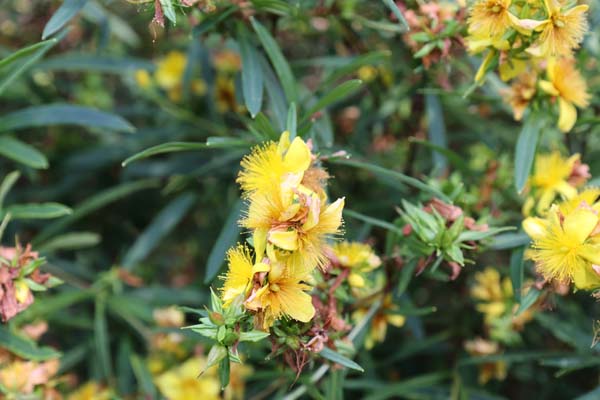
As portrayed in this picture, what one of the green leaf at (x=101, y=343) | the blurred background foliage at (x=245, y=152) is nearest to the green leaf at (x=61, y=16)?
the blurred background foliage at (x=245, y=152)

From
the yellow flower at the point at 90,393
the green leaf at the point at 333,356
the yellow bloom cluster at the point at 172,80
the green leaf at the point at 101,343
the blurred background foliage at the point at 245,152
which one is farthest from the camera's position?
the yellow bloom cluster at the point at 172,80

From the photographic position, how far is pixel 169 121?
238cm

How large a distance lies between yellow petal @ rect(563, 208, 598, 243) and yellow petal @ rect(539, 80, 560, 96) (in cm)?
41

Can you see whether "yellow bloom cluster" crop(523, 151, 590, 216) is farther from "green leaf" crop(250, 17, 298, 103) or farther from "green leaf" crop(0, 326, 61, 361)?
"green leaf" crop(0, 326, 61, 361)

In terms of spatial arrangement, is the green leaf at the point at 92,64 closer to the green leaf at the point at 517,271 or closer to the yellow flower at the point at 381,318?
the yellow flower at the point at 381,318

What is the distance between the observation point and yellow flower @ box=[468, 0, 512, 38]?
50.8 inches

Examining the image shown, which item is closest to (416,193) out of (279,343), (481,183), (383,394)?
(481,183)

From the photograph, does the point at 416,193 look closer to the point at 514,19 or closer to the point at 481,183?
the point at 481,183

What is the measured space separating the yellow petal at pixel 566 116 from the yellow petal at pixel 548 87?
0.07 ft

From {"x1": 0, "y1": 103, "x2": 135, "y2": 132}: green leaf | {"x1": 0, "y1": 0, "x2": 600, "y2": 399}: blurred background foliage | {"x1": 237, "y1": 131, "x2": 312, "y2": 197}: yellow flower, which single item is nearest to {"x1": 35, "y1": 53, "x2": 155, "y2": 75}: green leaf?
{"x1": 0, "y1": 0, "x2": 600, "y2": 399}: blurred background foliage

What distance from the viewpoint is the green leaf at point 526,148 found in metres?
1.47

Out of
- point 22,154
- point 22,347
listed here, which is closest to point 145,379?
point 22,347

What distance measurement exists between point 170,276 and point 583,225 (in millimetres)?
1752

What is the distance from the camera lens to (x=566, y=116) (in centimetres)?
149
